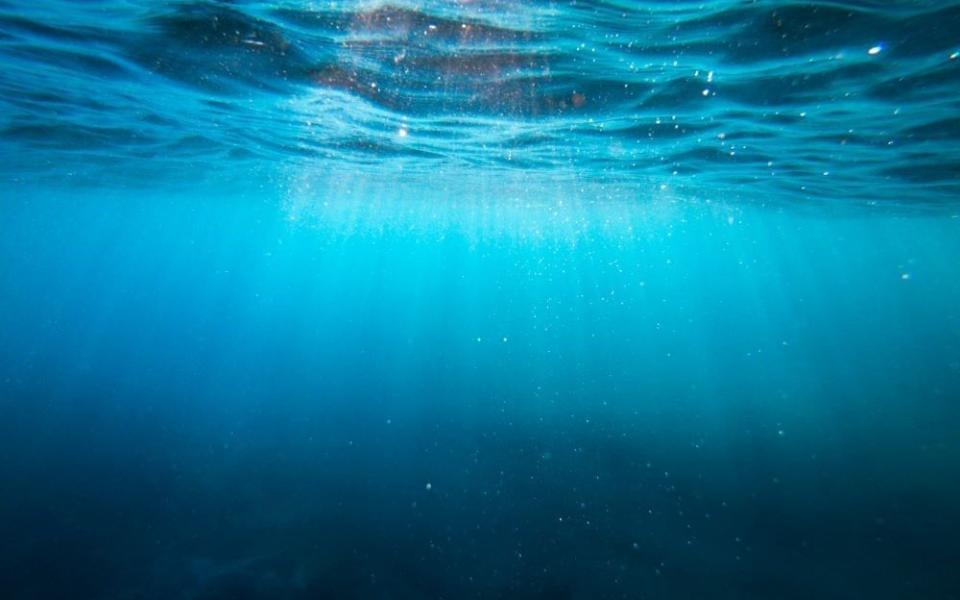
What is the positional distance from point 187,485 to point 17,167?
24.2 metres

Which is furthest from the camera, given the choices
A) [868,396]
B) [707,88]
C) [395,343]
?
[395,343]

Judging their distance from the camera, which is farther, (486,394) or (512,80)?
(486,394)

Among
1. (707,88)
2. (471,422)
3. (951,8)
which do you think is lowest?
(471,422)

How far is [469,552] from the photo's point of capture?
1081 centimetres

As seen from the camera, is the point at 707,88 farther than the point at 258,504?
No

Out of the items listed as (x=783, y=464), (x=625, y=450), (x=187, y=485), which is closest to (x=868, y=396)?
(x=783, y=464)

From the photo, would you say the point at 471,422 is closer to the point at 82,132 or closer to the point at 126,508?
the point at 126,508

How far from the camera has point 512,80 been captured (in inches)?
410

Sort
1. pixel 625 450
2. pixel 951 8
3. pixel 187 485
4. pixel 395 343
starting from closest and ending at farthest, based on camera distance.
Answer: pixel 951 8
pixel 187 485
pixel 625 450
pixel 395 343

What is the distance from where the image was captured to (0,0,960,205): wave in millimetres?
7664

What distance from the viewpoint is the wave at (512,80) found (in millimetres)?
7664

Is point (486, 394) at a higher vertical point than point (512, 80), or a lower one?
lower

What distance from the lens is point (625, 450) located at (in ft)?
55.4

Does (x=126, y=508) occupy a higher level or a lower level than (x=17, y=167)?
lower
